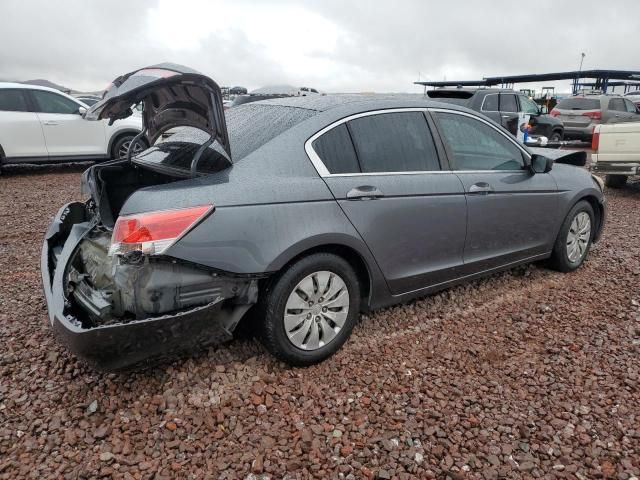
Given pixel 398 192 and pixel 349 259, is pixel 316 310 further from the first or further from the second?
pixel 398 192

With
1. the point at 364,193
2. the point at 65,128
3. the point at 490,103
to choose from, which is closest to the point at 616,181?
the point at 490,103

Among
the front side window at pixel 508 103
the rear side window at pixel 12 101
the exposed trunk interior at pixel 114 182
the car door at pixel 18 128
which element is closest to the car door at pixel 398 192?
the exposed trunk interior at pixel 114 182

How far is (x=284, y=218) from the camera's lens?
2574mm

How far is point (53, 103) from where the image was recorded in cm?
911

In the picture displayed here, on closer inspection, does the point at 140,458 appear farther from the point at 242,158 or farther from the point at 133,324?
the point at 242,158

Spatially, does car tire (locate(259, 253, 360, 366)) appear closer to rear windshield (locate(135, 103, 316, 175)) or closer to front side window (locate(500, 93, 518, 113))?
rear windshield (locate(135, 103, 316, 175))

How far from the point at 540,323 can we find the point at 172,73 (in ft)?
9.58

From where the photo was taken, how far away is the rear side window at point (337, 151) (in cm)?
283

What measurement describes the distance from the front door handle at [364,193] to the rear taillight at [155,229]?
0.89m

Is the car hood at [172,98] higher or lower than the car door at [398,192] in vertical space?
higher

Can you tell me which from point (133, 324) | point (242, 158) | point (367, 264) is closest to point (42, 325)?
point (133, 324)

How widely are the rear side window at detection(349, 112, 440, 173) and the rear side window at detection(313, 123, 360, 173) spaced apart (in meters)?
0.05

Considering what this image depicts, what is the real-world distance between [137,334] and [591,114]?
17.4 m

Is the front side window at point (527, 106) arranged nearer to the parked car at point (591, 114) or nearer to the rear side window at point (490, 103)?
the rear side window at point (490, 103)
